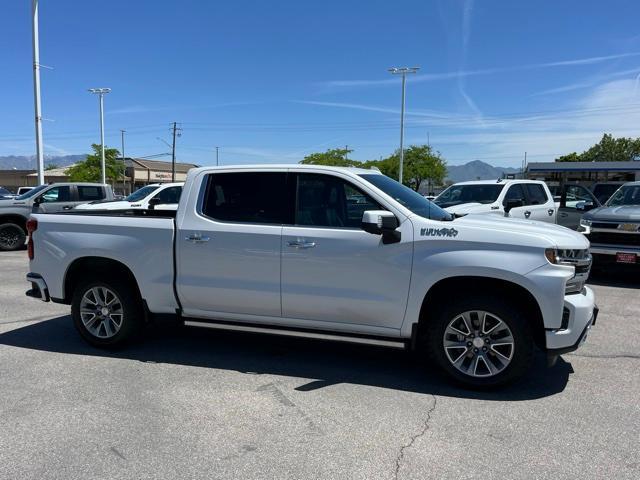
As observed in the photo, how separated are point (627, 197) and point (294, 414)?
956 cm

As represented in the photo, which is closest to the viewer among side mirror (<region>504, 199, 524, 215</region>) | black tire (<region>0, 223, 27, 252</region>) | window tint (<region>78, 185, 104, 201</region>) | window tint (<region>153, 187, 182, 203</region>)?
side mirror (<region>504, 199, 524, 215</region>)

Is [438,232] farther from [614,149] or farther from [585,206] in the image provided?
[614,149]

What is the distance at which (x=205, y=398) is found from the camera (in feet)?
13.8

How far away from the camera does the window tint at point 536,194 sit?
40.7 feet

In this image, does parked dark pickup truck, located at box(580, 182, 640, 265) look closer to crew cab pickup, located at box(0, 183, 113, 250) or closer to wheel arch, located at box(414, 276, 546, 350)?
wheel arch, located at box(414, 276, 546, 350)

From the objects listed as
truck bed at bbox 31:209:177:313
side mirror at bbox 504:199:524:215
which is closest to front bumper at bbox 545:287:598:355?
truck bed at bbox 31:209:177:313

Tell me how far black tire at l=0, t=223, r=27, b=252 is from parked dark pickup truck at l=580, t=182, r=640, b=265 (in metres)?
13.3

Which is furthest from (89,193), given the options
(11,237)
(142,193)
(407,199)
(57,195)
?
(407,199)

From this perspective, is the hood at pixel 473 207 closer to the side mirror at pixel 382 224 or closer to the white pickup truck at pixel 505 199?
the white pickup truck at pixel 505 199

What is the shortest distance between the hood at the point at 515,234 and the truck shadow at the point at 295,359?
1270 mm

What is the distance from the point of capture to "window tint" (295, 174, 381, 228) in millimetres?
4648

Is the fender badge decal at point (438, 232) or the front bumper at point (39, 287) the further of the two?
the front bumper at point (39, 287)

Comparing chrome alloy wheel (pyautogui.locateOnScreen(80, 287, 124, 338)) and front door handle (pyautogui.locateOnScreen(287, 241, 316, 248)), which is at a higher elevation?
front door handle (pyautogui.locateOnScreen(287, 241, 316, 248))

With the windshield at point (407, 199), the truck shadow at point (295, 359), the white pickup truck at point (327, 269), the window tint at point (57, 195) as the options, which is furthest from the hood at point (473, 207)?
the window tint at point (57, 195)
